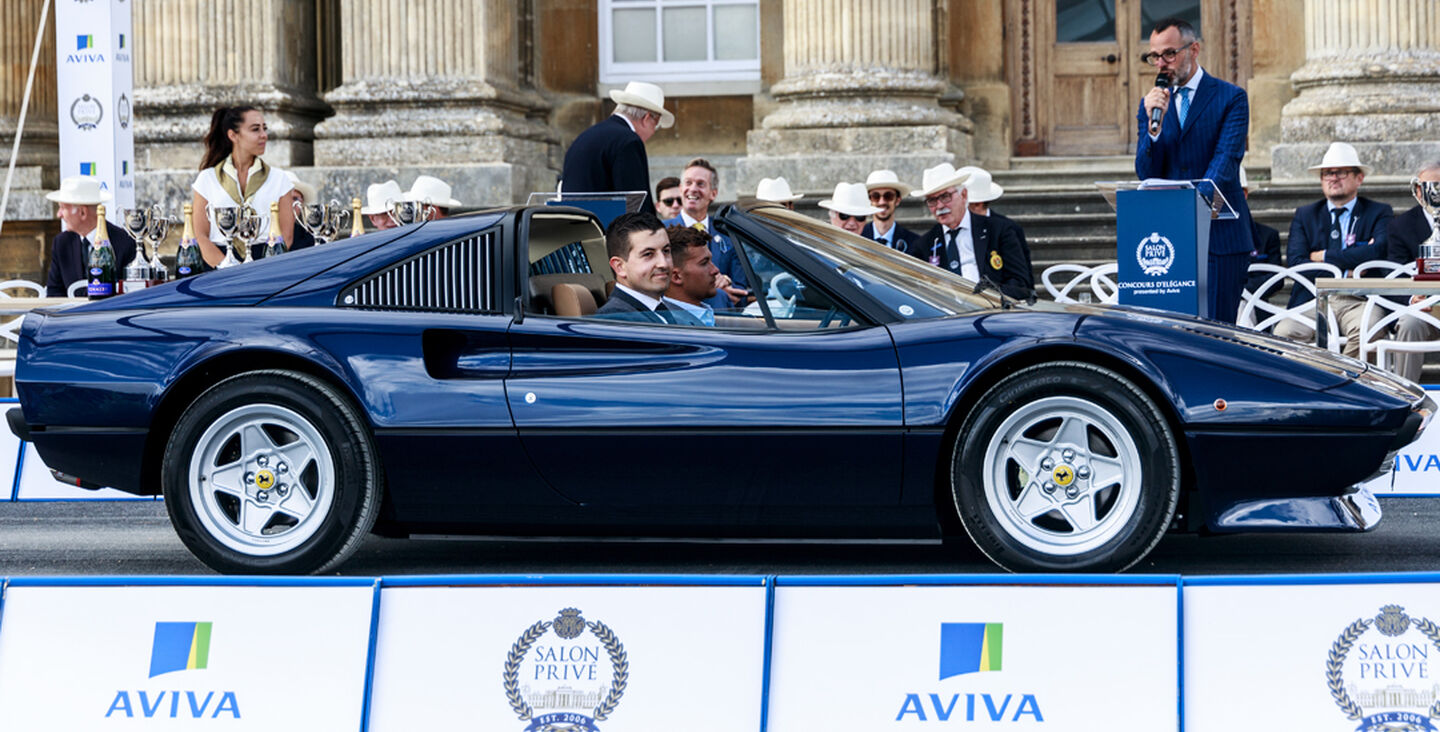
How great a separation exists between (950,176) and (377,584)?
20.2 feet

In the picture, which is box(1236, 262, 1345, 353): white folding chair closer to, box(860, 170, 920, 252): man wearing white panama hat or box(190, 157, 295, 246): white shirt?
box(860, 170, 920, 252): man wearing white panama hat

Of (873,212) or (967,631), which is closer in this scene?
(967,631)

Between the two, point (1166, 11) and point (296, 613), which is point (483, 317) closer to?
point (296, 613)

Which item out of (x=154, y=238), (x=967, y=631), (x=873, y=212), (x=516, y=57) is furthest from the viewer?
(x=516, y=57)

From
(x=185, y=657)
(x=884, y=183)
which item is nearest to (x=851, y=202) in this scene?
(x=884, y=183)

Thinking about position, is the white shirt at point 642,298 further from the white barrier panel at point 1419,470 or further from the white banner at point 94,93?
the white banner at point 94,93

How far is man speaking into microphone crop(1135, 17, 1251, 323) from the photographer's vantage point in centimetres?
862

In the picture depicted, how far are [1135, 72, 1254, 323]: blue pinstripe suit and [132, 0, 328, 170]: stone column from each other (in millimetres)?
8713

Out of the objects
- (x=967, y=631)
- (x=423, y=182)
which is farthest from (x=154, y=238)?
(x=967, y=631)

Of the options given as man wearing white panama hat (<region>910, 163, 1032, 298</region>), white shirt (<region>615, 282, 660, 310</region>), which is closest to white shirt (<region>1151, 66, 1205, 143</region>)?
man wearing white panama hat (<region>910, 163, 1032, 298</region>)

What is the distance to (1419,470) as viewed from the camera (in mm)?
7441

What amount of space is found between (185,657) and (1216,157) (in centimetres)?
567

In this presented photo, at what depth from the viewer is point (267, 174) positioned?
32.3ft

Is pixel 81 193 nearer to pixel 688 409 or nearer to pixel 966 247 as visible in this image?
pixel 966 247
